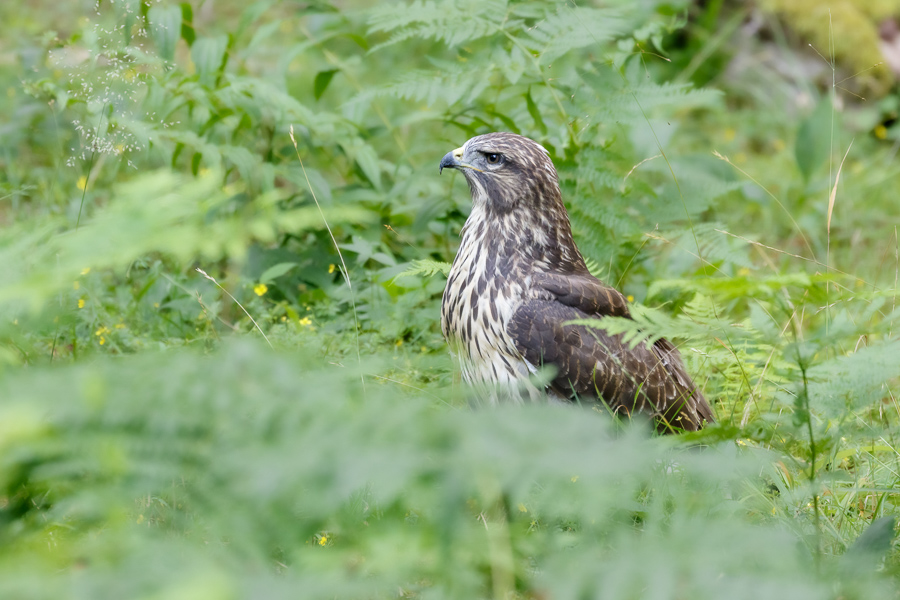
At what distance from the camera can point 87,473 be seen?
175 cm

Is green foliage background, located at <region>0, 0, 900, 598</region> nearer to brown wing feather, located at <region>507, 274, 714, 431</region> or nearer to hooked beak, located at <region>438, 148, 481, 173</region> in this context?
brown wing feather, located at <region>507, 274, 714, 431</region>

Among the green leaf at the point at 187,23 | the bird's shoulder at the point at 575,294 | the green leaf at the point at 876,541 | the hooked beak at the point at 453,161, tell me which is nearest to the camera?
the green leaf at the point at 876,541

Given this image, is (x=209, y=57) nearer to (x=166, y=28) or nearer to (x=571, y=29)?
(x=166, y=28)

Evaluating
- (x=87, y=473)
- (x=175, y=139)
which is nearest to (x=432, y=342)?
(x=175, y=139)

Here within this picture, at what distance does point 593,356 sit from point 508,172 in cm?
97

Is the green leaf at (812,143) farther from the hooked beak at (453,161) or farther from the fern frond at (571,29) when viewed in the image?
the hooked beak at (453,161)

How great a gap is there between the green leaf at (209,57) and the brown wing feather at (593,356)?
2136 mm

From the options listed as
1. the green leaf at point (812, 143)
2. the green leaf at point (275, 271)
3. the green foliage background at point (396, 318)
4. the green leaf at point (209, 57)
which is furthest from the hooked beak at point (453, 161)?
the green leaf at point (812, 143)

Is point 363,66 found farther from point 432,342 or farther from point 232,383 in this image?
point 232,383

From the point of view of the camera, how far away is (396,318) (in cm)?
414

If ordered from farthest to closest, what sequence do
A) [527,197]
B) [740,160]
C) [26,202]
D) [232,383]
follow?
[740,160] → [26,202] → [527,197] → [232,383]

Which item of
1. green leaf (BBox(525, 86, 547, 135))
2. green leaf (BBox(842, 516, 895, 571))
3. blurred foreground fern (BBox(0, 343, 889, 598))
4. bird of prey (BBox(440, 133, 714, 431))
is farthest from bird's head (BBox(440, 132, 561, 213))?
blurred foreground fern (BBox(0, 343, 889, 598))

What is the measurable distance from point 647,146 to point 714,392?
2.43 meters

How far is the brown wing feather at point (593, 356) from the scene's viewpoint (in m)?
3.41
